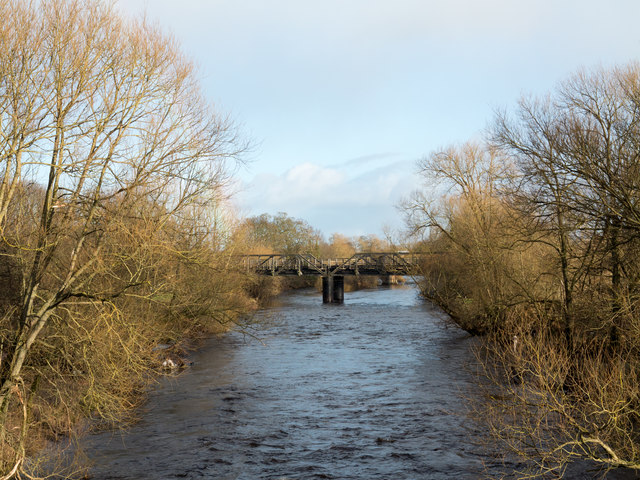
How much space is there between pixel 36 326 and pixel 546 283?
14.6 m

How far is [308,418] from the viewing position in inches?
518

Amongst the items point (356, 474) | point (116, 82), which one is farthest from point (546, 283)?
point (116, 82)

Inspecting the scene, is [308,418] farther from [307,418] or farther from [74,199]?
[74,199]

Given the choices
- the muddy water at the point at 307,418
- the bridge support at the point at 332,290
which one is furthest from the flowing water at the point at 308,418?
the bridge support at the point at 332,290

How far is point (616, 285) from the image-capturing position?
41.5 feet

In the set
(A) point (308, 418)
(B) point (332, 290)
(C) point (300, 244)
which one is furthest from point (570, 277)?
(C) point (300, 244)

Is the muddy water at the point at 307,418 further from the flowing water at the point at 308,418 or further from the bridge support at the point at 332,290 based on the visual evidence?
the bridge support at the point at 332,290

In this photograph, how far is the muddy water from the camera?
10.2 m

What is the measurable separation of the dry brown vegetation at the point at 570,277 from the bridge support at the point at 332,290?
2496 centimetres

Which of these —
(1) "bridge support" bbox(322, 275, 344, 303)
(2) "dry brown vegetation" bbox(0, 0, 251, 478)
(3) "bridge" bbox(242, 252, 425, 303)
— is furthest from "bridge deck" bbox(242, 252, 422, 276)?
(2) "dry brown vegetation" bbox(0, 0, 251, 478)

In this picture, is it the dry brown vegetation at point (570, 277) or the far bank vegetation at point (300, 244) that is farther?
the far bank vegetation at point (300, 244)

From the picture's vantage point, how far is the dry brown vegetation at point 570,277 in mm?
9492

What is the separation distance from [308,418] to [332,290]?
109 feet

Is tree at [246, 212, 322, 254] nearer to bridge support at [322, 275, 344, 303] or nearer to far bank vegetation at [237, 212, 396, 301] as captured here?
far bank vegetation at [237, 212, 396, 301]
